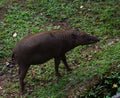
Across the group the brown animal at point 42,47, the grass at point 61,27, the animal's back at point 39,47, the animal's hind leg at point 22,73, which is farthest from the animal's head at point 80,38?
the animal's hind leg at point 22,73

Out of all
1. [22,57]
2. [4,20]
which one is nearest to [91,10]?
[4,20]

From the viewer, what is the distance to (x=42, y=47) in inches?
279

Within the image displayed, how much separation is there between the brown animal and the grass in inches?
20.8

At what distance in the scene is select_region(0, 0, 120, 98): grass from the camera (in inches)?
293

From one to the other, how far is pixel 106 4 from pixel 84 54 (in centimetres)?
261

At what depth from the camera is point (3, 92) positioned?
766cm

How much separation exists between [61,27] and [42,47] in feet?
9.13

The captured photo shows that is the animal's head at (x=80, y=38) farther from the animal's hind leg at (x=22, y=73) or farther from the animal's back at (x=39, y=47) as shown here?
the animal's hind leg at (x=22, y=73)

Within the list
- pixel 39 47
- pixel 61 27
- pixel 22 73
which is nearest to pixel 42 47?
pixel 39 47

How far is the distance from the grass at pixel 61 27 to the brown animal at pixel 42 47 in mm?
527

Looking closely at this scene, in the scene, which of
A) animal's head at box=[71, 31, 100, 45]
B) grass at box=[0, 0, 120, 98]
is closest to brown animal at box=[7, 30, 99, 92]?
animal's head at box=[71, 31, 100, 45]

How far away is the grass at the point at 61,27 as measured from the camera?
293 inches

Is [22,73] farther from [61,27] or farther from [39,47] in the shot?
[61,27]

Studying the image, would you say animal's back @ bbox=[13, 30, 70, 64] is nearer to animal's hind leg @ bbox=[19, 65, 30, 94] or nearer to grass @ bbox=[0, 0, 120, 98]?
animal's hind leg @ bbox=[19, 65, 30, 94]
